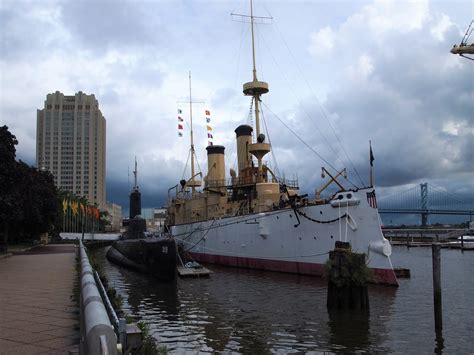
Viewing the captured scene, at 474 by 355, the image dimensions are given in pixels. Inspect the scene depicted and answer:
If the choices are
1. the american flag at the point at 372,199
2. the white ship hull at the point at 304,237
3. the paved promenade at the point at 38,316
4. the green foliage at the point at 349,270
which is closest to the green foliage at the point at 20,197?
the paved promenade at the point at 38,316

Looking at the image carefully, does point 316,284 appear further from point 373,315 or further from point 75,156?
point 75,156

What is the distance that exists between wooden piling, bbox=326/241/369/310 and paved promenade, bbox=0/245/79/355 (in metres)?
8.11

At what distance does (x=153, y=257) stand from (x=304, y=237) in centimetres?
822

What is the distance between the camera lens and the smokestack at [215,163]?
1435 inches

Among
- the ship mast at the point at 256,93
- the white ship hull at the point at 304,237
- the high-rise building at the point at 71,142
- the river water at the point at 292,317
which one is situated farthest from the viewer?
the high-rise building at the point at 71,142

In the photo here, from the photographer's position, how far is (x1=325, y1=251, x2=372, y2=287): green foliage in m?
14.2

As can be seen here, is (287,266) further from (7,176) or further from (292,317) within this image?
(7,176)

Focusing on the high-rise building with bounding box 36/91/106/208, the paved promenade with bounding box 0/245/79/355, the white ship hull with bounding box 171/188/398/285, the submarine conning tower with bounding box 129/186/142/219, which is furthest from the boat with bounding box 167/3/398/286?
the high-rise building with bounding box 36/91/106/208

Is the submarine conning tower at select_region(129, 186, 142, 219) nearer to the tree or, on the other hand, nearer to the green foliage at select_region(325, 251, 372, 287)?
the tree

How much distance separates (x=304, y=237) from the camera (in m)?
23.0

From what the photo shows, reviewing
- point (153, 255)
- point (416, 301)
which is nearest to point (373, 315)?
point (416, 301)

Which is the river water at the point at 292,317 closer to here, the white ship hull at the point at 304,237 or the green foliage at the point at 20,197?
the white ship hull at the point at 304,237

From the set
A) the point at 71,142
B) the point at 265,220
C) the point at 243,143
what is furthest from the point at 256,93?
the point at 71,142

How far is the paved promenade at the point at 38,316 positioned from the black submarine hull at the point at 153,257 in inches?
307
